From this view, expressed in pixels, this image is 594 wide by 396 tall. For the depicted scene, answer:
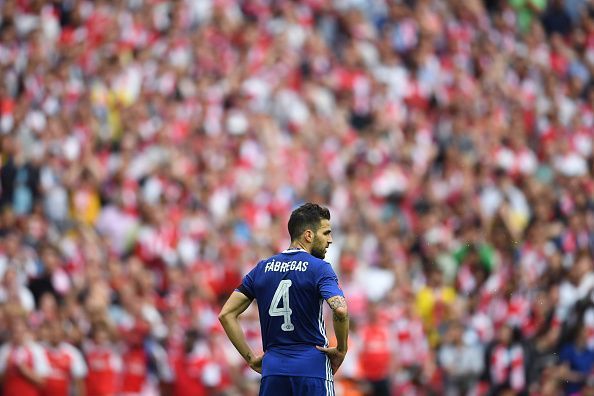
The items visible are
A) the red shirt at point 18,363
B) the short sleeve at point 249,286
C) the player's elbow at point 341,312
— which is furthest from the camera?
the red shirt at point 18,363

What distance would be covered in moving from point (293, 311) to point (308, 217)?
62 centimetres

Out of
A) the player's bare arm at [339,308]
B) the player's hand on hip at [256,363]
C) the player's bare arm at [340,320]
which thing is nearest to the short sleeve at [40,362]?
the player's hand on hip at [256,363]

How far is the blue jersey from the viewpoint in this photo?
28.8ft

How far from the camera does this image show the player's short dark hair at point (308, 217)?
8.88 meters

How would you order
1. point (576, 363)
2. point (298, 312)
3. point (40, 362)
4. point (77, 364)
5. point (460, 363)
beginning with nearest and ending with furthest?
point (298, 312) < point (40, 362) < point (77, 364) < point (576, 363) < point (460, 363)

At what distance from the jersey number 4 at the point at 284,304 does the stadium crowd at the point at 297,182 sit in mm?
6420

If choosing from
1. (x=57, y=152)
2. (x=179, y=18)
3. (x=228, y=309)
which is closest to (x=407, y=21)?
(x=179, y=18)

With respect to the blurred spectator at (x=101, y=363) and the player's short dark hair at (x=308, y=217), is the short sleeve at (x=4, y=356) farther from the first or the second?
the player's short dark hair at (x=308, y=217)

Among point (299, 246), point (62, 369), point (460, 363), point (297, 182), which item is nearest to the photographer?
point (299, 246)

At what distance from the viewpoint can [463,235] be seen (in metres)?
19.7

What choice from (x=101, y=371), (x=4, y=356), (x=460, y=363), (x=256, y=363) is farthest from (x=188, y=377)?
(x=256, y=363)

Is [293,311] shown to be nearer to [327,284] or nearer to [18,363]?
[327,284]

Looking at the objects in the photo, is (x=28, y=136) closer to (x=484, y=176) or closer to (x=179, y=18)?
(x=179, y=18)

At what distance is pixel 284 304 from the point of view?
28.9 feet
